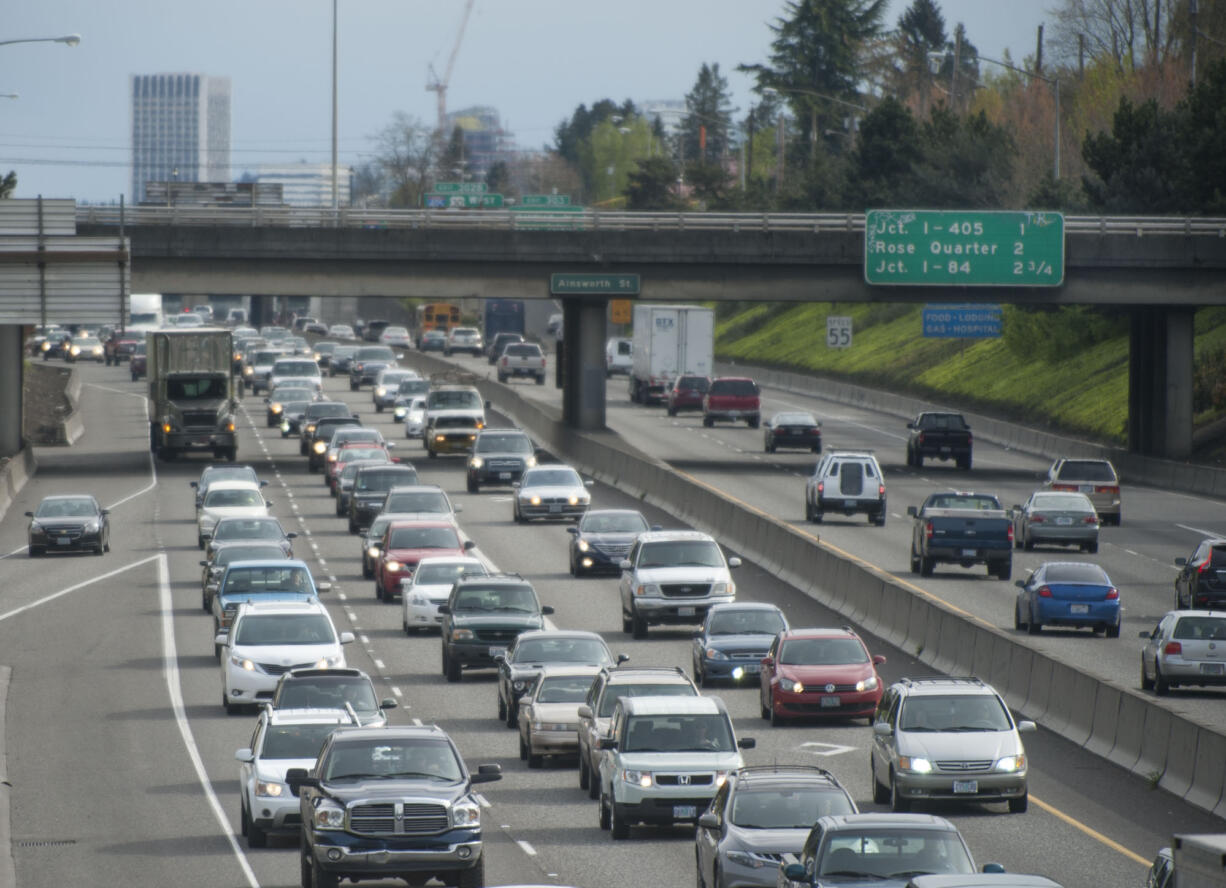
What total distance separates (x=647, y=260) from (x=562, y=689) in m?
39.6

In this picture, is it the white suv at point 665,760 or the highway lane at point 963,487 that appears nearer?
the white suv at point 665,760

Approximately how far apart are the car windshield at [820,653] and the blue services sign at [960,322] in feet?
187

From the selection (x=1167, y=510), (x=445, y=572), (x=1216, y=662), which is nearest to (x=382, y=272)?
(x=1167, y=510)

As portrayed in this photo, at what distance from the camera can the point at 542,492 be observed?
174ft

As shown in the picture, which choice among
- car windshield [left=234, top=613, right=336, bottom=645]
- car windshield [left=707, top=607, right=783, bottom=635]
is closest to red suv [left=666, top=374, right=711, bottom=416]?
car windshield [left=707, top=607, right=783, bottom=635]

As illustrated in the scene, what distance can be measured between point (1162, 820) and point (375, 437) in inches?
1667

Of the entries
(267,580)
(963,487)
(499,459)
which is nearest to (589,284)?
(499,459)

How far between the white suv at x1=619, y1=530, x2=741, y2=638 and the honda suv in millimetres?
13653

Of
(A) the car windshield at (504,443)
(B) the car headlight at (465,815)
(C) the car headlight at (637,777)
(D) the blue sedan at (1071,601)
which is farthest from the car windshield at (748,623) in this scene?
(A) the car windshield at (504,443)

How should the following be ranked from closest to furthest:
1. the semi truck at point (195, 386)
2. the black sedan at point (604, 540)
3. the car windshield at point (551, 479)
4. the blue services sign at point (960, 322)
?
the black sedan at point (604, 540), the car windshield at point (551, 479), the semi truck at point (195, 386), the blue services sign at point (960, 322)

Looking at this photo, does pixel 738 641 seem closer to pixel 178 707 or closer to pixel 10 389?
pixel 178 707

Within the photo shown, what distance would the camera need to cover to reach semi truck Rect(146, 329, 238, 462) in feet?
222

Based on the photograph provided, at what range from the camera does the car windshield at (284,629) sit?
29.8 metres

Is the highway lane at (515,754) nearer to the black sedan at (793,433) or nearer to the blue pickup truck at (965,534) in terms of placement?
the blue pickup truck at (965,534)
